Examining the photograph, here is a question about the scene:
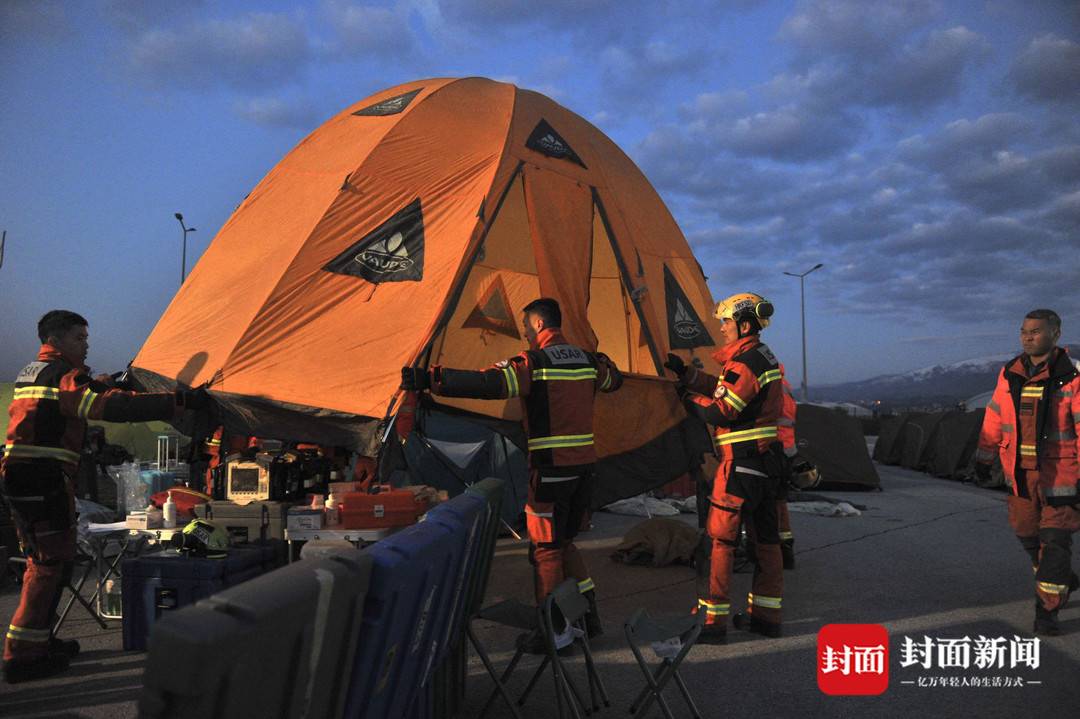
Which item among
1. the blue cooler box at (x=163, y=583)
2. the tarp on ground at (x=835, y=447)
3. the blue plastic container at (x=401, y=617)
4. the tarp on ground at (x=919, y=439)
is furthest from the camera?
the tarp on ground at (x=919, y=439)

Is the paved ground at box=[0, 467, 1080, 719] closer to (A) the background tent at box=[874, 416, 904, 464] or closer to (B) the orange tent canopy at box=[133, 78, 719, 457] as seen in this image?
(B) the orange tent canopy at box=[133, 78, 719, 457]

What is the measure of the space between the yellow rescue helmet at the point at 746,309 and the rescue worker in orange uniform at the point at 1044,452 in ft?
6.04

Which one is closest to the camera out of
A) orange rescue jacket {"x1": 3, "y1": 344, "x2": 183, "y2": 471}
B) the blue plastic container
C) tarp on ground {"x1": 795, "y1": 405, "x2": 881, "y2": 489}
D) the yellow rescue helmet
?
the blue plastic container

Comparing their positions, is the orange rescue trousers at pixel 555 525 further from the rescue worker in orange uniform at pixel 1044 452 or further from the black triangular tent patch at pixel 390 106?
the black triangular tent patch at pixel 390 106

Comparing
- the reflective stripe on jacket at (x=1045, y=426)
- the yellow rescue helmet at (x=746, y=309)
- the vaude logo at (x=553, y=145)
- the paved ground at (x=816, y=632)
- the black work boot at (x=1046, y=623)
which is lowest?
the paved ground at (x=816, y=632)

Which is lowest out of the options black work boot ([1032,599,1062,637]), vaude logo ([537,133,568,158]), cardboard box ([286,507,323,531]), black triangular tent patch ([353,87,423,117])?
black work boot ([1032,599,1062,637])

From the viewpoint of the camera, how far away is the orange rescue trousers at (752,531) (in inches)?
213

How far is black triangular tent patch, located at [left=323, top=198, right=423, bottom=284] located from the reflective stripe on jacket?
489 cm

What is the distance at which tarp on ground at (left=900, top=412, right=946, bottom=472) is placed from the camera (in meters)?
19.8

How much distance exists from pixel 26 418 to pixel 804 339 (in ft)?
145

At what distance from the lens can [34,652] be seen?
15.3 feet

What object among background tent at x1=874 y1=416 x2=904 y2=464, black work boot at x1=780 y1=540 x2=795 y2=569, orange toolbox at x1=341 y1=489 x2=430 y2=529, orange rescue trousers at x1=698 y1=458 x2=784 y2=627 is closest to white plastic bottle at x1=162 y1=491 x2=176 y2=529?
orange toolbox at x1=341 y1=489 x2=430 y2=529

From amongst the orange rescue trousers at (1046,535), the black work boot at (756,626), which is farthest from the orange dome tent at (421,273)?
the orange rescue trousers at (1046,535)

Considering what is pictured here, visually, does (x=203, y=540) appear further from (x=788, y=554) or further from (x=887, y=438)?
(x=887, y=438)
